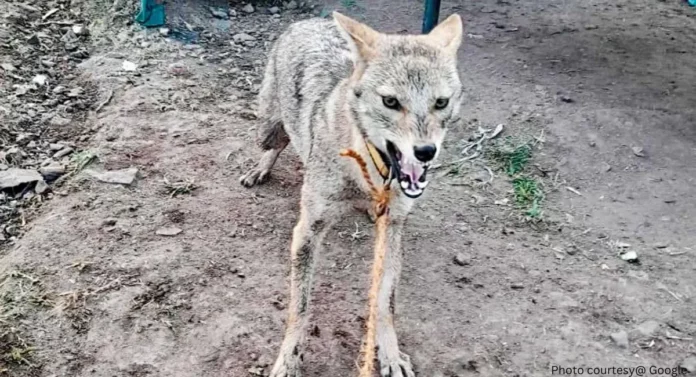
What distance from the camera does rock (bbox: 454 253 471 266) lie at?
543 centimetres

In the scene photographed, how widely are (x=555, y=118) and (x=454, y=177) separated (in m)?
1.18

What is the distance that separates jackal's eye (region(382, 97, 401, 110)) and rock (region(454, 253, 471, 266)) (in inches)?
76.2

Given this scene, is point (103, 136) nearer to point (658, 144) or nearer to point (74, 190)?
point (74, 190)

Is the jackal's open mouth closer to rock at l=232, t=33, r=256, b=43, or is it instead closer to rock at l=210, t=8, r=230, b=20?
rock at l=232, t=33, r=256, b=43

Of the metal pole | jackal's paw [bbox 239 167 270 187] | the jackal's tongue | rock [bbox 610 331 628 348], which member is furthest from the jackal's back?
rock [bbox 610 331 628 348]

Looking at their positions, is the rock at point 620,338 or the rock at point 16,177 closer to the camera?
the rock at point 620,338

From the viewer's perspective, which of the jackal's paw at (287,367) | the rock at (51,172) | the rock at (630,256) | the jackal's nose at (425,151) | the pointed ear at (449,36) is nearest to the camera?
the jackal's nose at (425,151)

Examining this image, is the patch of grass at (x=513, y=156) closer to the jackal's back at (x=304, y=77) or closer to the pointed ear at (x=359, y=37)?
the jackal's back at (x=304, y=77)

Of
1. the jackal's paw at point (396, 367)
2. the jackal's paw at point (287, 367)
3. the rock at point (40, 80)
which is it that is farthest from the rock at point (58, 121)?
the jackal's paw at point (396, 367)

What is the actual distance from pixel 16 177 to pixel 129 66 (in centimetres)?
196

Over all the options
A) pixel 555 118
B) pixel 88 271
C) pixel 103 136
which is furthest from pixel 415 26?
pixel 88 271

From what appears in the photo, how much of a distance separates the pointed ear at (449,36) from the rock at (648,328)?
6.74 ft

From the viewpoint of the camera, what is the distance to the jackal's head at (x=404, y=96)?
3697 millimetres

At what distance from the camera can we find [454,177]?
631cm
